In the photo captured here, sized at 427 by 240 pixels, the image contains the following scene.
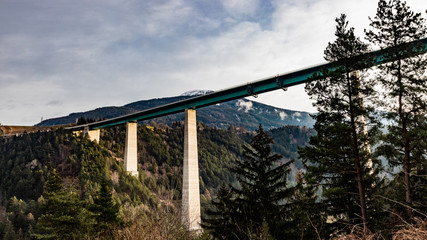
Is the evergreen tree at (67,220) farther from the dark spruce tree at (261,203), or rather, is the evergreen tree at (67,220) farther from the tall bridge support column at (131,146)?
the tall bridge support column at (131,146)

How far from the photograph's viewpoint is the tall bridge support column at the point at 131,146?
192ft

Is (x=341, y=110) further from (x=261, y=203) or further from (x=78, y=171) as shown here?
(x=78, y=171)

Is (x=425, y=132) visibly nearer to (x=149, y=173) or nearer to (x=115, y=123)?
(x=115, y=123)

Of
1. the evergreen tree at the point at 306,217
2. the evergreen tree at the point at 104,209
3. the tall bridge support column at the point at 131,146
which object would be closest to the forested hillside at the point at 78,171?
the tall bridge support column at the point at 131,146

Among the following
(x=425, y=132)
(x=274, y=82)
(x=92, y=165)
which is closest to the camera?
(x=425, y=132)

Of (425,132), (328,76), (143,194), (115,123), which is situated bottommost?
(143,194)

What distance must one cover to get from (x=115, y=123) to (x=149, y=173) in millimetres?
29714

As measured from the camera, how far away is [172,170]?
312 ft

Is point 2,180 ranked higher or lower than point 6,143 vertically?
lower

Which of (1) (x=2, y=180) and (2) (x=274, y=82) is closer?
(2) (x=274, y=82)

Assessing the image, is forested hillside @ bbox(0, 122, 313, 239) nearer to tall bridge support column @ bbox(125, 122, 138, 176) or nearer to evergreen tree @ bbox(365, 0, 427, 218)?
Result: tall bridge support column @ bbox(125, 122, 138, 176)

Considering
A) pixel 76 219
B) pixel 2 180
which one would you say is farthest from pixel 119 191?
pixel 76 219

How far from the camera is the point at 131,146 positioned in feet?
196

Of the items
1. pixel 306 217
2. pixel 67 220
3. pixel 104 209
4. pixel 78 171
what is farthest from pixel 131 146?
pixel 306 217
